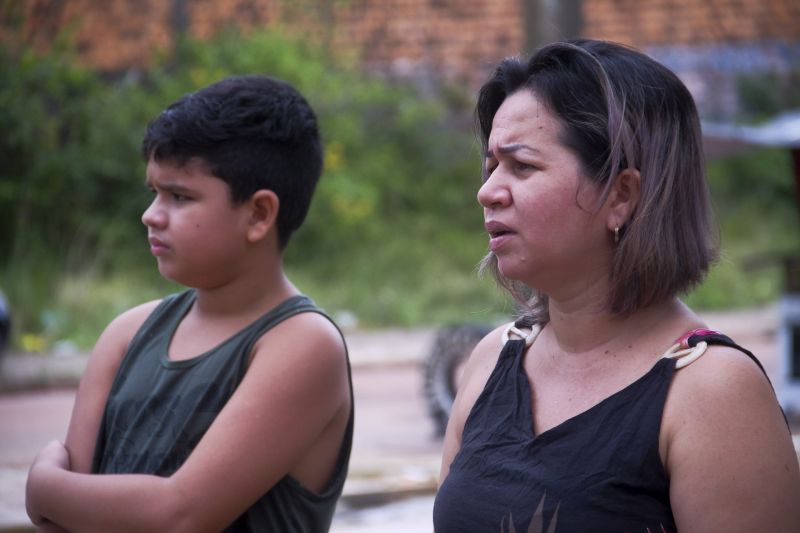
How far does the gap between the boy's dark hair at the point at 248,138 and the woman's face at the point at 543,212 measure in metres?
0.74

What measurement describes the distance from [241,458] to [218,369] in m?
0.23

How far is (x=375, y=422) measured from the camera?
9.01 m

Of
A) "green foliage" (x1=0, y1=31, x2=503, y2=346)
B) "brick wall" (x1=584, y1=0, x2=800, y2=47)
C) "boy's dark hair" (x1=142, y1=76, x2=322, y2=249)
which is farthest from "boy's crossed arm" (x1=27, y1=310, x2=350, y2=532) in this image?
"brick wall" (x1=584, y1=0, x2=800, y2=47)

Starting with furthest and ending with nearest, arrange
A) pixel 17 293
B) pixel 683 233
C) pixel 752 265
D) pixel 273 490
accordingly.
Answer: pixel 17 293 → pixel 752 265 → pixel 273 490 → pixel 683 233

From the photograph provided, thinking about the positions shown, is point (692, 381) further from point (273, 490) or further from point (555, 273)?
point (273, 490)

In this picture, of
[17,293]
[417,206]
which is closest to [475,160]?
[417,206]

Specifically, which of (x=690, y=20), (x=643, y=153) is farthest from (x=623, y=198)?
(x=690, y=20)

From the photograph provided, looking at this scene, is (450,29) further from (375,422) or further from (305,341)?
(305,341)

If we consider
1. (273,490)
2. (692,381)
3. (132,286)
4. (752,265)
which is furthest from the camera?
(132,286)

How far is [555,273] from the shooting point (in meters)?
2.23

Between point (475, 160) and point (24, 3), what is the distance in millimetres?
5440

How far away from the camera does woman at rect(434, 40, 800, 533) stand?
199 centimetres

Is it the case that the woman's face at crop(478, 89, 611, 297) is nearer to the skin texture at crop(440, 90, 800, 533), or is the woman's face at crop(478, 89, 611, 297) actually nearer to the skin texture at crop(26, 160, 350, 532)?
the skin texture at crop(440, 90, 800, 533)

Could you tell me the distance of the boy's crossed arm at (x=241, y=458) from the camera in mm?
2518
